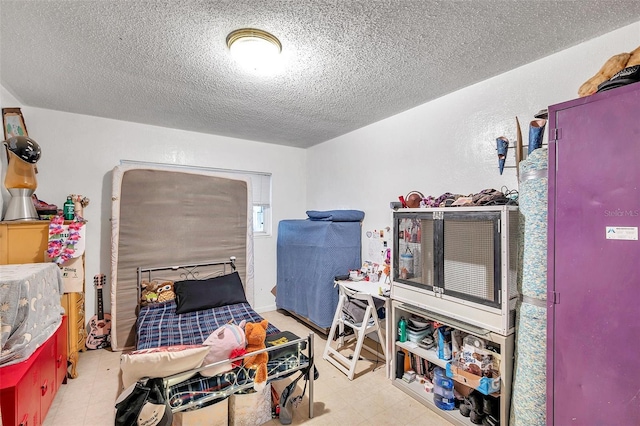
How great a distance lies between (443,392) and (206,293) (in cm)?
Answer: 244

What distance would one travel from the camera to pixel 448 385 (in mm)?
2182

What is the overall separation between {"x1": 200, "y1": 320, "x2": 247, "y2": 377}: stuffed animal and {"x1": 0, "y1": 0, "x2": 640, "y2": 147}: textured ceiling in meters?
1.87

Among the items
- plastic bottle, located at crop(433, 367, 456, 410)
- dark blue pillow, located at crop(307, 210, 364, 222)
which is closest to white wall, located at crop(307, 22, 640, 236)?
dark blue pillow, located at crop(307, 210, 364, 222)

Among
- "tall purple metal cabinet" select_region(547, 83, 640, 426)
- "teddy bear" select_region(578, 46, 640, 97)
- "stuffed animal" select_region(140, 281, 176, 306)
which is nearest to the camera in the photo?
"tall purple metal cabinet" select_region(547, 83, 640, 426)

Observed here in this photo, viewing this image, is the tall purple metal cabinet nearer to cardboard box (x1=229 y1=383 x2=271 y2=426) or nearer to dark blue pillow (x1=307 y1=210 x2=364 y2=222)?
cardboard box (x1=229 y1=383 x2=271 y2=426)

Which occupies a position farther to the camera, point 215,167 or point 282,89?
point 215,167

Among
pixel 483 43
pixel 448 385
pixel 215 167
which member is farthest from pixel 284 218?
pixel 483 43

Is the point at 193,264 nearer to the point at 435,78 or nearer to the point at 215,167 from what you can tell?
the point at 215,167

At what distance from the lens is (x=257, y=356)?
1.92 m

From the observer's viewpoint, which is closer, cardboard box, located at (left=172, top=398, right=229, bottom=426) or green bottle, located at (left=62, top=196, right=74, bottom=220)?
cardboard box, located at (left=172, top=398, right=229, bottom=426)

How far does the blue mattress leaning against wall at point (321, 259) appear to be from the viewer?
338 cm

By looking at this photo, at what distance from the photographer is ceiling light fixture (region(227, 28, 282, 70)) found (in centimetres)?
172

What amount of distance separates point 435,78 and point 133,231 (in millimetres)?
3400

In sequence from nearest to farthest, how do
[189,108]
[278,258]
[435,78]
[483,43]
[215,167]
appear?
[483,43] → [435,78] → [189,108] → [215,167] → [278,258]
